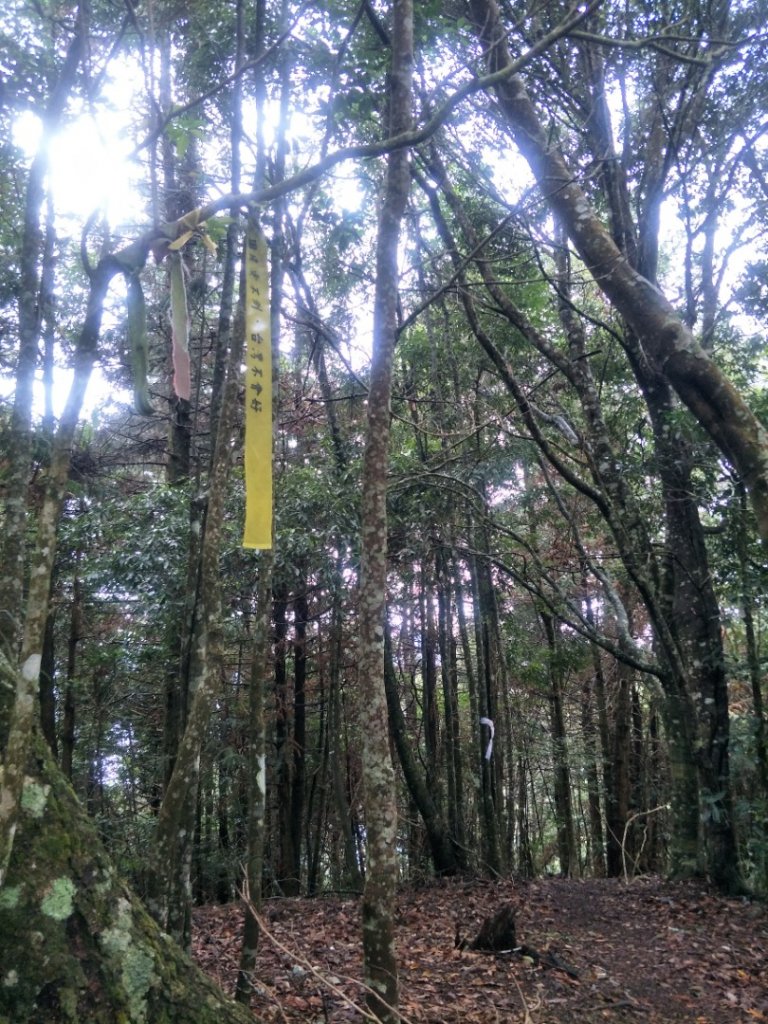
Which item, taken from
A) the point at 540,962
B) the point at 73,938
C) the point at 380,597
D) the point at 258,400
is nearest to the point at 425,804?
the point at 540,962

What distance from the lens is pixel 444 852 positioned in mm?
8602

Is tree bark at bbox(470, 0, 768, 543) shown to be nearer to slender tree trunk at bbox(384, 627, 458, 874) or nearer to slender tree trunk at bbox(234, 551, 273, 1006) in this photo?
slender tree trunk at bbox(234, 551, 273, 1006)

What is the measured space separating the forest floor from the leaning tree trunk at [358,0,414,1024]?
0.36 m

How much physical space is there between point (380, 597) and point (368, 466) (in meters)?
0.66

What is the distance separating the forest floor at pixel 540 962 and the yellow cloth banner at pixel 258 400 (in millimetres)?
1925

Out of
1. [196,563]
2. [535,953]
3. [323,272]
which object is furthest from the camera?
[323,272]

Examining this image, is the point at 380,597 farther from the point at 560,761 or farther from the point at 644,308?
the point at 560,761

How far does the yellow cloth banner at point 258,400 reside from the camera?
3.04 metres

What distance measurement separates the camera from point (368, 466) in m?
3.69

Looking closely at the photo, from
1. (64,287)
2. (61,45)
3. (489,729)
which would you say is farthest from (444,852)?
(61,45)

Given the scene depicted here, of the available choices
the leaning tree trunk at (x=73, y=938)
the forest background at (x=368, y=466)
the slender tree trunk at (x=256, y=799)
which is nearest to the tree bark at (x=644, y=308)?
the forest background at (x=368, y=466)

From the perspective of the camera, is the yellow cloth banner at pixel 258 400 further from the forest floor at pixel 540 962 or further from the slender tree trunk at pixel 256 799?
the forest floor at pixel 540 962

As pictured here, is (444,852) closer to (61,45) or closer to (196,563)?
(196,563)

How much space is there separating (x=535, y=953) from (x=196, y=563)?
12.1ft
